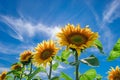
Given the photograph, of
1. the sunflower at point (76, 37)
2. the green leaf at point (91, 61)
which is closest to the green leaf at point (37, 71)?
the sunflower at point (76, 37)

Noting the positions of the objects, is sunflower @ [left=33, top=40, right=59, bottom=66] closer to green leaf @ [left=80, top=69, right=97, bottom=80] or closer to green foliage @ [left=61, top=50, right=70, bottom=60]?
green foliage @ [left=61, top=50, right=70, bottom=60]

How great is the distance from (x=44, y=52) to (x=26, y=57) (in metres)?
3.15

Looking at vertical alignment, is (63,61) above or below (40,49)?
below

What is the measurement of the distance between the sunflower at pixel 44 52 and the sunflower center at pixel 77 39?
2.15 ft

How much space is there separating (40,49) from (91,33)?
5.52 ft

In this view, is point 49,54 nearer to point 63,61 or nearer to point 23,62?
point 63,61

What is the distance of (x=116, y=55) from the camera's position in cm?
396

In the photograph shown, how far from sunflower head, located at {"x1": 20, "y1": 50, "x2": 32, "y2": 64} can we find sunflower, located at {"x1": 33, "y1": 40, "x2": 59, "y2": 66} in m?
2.69

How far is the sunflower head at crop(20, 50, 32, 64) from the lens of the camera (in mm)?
9422

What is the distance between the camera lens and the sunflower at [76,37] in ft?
17.1

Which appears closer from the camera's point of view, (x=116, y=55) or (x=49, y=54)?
(x=116, y=55)

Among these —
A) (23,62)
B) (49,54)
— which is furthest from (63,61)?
(23,62)

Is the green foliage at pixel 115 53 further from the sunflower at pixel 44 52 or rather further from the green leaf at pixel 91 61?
the sunflower at pixel 44 52

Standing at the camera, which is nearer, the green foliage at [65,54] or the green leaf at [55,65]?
the green foliage at [65,54]
